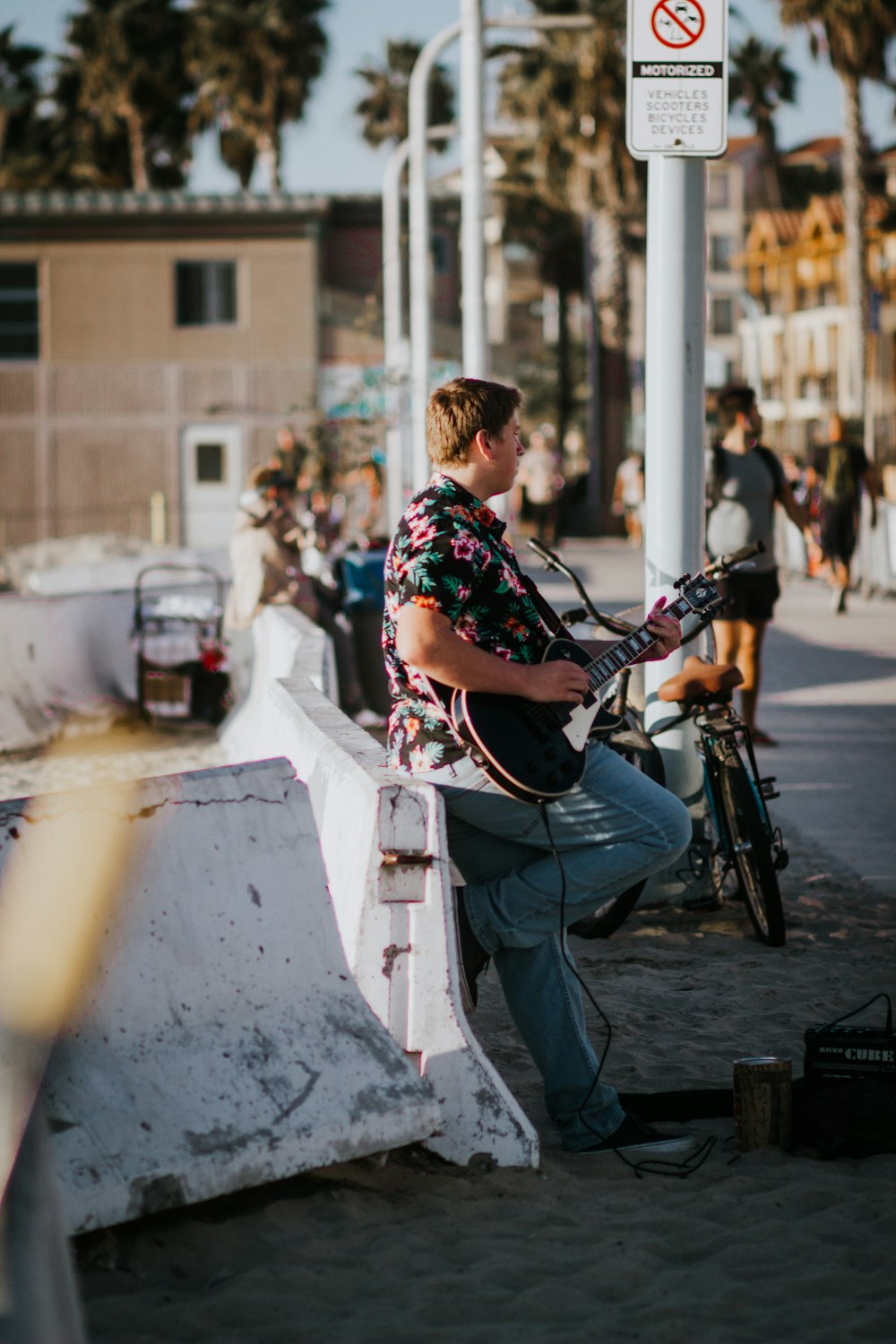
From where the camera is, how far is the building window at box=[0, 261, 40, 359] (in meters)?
40.0

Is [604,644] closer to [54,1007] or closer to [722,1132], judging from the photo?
[722,1132]

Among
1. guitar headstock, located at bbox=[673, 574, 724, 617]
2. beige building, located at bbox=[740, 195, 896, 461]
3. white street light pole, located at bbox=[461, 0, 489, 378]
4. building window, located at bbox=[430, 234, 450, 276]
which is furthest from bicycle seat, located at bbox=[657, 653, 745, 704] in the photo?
beige building, located at bbox=[740, 195, 896, 461]

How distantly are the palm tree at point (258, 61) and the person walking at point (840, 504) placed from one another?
122 feet

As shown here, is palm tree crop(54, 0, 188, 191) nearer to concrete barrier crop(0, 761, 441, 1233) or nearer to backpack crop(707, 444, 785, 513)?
backpack crop(707, 444, 785, 513)

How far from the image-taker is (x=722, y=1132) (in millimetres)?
4766

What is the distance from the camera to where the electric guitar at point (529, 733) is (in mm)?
4363

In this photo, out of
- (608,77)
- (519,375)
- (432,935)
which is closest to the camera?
(432,935)

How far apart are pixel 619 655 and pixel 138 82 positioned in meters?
55.2

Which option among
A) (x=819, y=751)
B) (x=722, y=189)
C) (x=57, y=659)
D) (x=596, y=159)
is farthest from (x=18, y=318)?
(x=722, y=189)

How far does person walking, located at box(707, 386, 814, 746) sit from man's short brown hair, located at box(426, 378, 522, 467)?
5.88m

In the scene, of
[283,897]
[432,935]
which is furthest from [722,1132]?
[283,897]

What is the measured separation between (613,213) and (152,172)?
20299 millimetres

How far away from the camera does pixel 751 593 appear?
34.5 ft

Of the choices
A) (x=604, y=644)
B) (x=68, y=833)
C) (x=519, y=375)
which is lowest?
(x=68, y=833)
